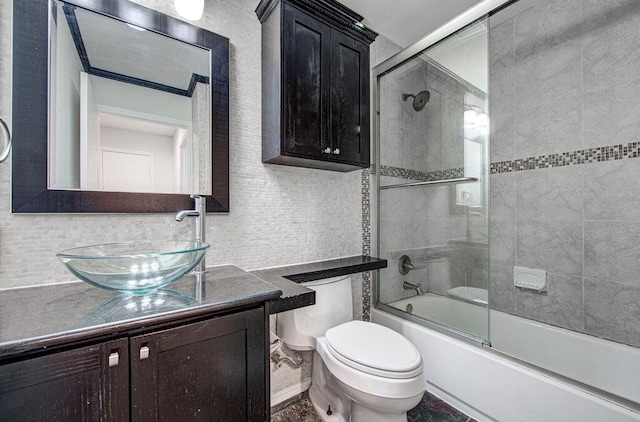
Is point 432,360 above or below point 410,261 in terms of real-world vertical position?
below

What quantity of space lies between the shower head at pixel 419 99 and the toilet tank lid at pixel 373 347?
60.4 inches

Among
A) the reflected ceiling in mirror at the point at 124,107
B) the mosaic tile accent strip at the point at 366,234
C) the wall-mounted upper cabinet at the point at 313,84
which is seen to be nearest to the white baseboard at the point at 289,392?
the mosaic tile accent strip at the point at 366,234

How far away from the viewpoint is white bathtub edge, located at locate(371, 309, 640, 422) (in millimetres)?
1091

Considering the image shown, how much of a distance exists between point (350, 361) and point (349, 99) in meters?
1.36

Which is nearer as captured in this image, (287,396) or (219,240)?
(219,240)

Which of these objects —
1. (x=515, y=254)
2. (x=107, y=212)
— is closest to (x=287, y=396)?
(x=107, y=212)

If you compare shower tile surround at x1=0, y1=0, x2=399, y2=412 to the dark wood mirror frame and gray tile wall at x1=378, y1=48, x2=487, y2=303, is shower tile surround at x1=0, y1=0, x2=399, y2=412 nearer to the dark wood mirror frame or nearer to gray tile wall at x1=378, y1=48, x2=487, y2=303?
the dark wood mirror frame

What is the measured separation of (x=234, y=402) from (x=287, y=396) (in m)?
0.89

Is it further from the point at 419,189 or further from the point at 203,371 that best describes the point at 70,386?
the point at 419,189

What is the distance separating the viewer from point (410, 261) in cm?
201

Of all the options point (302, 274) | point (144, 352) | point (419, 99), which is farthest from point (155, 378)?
point (419, 99)

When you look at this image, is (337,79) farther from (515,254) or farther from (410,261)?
(515,254)

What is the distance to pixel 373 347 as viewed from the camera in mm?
1271

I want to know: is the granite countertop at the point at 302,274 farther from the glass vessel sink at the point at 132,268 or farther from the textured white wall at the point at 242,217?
the glass vessel sink at the point at 132,268
